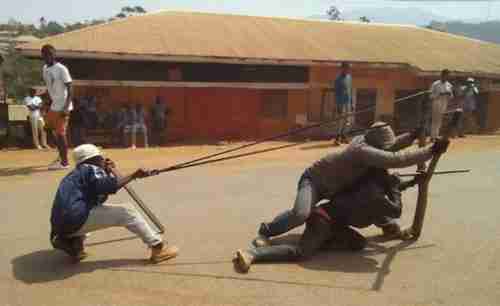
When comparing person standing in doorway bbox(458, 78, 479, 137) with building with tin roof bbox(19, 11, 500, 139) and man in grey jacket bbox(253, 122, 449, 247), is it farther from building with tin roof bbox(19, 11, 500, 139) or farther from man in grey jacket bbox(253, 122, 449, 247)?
man in grey jacket bbox(253, 122, 449, 247)

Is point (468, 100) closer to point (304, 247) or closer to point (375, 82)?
point (375, 82)

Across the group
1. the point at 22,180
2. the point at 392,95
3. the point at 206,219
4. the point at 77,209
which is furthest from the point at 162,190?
the point at 392,95

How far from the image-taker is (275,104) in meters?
15.7

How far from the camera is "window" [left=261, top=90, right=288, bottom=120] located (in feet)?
51.0

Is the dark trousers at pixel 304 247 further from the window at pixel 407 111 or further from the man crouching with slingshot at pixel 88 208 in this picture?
the window at pixel 407 111

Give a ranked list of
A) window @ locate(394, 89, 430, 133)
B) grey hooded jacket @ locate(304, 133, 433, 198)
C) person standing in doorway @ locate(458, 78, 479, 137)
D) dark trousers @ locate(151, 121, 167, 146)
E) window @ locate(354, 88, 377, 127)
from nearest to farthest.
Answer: grey hooded jacket @ locate(304, 133, 433, 198), dark trousers @ locate(151, 121, 167, 146), person standing in doorway @ locate(458, 78, 479, 137), window @ locate(354, 88, 377, 127), window @ locate(394, 89, 430, 133)

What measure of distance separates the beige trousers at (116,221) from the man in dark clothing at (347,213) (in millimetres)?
820

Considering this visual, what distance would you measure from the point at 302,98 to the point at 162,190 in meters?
9.19

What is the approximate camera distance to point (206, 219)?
598 cm

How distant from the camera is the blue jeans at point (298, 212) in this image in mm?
4680

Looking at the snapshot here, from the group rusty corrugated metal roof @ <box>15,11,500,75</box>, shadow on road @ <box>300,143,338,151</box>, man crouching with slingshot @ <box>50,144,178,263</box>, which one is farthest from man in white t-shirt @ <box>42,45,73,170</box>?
shadow on road @ <box>300,143,338,151</box>

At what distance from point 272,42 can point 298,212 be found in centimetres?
1240

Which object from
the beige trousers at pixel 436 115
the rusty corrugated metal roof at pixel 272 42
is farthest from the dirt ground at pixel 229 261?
the rusty corrugated metal roof at pixel 272 42

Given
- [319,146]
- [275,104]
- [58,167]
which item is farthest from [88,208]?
A: [275,104]
